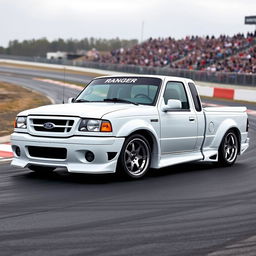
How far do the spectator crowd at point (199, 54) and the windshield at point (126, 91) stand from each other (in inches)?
1038

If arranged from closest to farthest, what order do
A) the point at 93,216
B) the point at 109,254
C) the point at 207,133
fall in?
the point at 109,254
the point at 93,216
the point at 207,133

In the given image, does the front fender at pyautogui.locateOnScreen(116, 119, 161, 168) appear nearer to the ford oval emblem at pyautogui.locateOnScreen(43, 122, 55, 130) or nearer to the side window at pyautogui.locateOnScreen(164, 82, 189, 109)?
the side window at pyautogui.locateOnScreen(164, 82, 189, 109)

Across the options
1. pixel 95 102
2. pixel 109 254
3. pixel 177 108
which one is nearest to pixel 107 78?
pixel 95 102

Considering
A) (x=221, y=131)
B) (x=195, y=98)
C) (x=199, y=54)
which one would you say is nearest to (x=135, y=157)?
(x=195, y=98)

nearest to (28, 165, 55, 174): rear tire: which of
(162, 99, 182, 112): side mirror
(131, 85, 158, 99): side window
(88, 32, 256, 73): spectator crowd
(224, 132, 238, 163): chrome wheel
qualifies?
(131, 85, 158, 99): side window

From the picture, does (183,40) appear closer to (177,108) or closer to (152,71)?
(152,71)

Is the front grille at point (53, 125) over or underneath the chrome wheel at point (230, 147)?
over

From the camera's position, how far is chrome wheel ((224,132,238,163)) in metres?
10.7

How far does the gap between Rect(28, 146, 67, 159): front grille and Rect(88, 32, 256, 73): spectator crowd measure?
27.9 meters

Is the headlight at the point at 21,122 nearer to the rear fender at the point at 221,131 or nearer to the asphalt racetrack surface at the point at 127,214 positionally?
the asphalt racetrack surface at the point at 127,214

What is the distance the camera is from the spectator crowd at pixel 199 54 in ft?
124

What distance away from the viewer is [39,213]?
623 centimetres

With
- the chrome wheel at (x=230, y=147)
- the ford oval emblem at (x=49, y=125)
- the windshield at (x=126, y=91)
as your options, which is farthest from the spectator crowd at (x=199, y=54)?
the ford oval emblem at (x=49, y=125)

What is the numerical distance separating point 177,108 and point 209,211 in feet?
9.59
